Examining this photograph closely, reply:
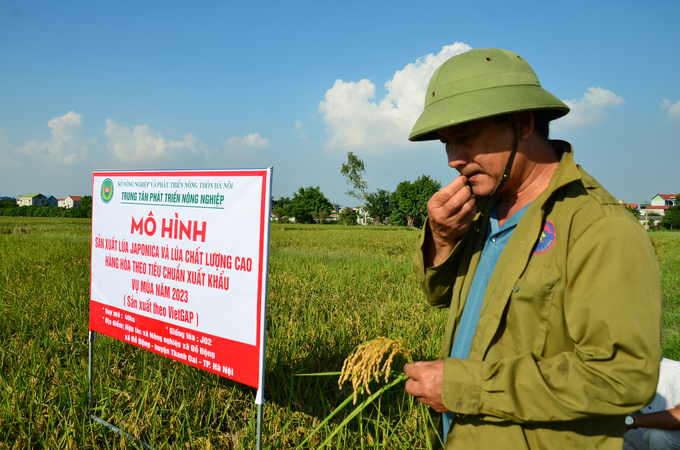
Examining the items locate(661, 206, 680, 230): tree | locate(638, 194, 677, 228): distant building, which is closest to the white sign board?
locate(661, 206, 680, 230): tree

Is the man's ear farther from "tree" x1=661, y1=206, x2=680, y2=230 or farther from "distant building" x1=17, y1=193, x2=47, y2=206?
"distant building" x1=17, y1=193, x2=47, y2=206

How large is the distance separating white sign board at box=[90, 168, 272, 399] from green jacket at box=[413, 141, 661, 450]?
1026 millimetres

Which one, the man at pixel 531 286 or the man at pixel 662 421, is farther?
the man at pixel 662 421

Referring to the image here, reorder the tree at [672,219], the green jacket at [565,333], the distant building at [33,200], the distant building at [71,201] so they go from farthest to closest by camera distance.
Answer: the distant building at [33,200] < the distant building at [71,201] < the tree at [672,219] < the green jacket at [565,333]

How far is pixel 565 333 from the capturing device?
113 cm

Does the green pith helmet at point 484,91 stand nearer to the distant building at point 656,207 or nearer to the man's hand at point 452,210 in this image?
the man's hand at point 452,210

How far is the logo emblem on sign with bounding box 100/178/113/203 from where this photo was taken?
2598mm

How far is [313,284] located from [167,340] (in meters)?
3.68

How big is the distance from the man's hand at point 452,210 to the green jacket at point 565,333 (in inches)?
8.0

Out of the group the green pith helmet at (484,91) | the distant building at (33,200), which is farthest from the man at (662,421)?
the distant building at (33,200)

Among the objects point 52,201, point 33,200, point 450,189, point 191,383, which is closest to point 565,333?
point 450,189

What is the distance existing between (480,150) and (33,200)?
15428cm

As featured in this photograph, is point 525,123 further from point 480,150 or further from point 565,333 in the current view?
point 565,333

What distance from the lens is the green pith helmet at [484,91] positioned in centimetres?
119
